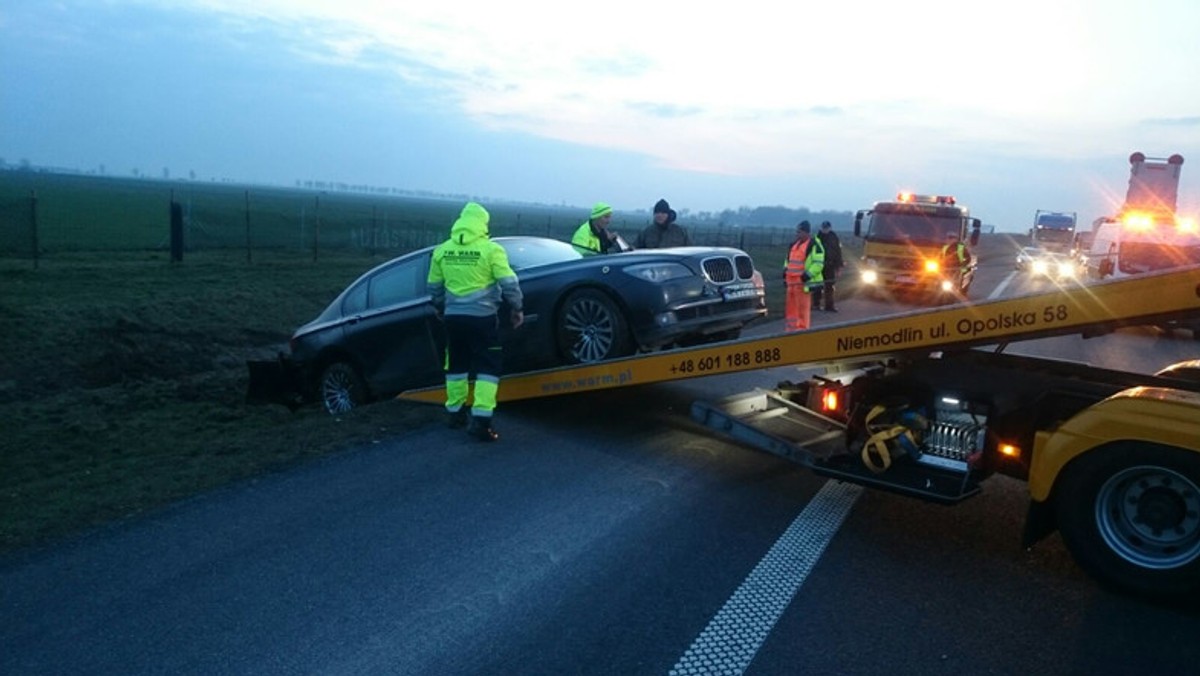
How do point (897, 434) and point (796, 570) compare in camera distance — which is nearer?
point (796, 570)

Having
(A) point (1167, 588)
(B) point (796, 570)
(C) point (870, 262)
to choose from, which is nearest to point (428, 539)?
(B) point (796, 570)

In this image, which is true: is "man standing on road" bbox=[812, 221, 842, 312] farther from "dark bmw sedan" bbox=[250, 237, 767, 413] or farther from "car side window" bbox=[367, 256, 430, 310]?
"car side window" bbox=[367, 256, 430, 310]

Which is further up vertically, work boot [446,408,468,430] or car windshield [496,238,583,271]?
car windshield [496,238,583,271]

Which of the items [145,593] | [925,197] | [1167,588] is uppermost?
[925,197]

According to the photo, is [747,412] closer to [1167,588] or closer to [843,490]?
[843,490]

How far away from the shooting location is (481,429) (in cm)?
755

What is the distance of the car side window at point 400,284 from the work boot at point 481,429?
217 cm

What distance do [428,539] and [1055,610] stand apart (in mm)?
3191

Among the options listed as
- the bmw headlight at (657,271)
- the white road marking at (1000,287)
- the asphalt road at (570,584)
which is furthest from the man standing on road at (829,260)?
the asphalt road at (570,584)

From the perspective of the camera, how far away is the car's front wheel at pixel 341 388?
392 inches

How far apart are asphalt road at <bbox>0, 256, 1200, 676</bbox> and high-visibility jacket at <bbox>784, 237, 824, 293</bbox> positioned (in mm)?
7847

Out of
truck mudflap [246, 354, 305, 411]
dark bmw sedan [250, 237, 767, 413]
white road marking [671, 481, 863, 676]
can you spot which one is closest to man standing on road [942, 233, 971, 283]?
dark bmw sedan [250, 237, 767, 413]

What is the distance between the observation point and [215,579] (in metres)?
4.75

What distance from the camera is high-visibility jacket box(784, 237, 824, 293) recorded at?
1427 centimetres
